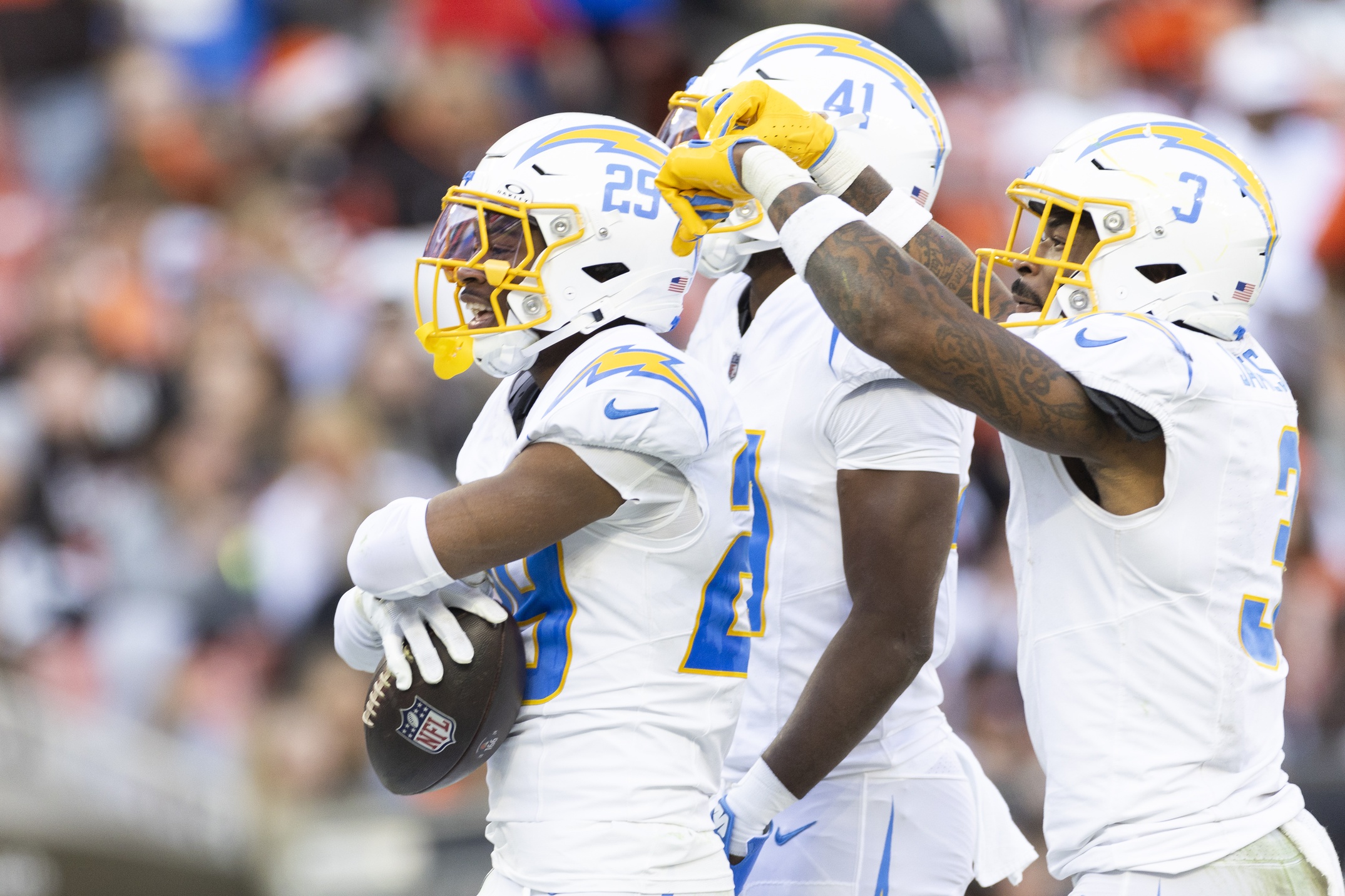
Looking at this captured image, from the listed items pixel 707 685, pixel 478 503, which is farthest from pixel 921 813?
pixel 478 503

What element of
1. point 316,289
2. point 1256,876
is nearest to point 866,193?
point 1256,876

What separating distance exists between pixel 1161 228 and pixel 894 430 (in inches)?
25.5

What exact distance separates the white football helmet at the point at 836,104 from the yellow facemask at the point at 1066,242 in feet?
1.25

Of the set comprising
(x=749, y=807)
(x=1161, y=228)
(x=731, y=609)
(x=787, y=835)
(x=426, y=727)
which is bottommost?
(x=787, y=835)

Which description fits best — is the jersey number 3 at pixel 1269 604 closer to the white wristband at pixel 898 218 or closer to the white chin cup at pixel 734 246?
the white wristband at pixel 898 218

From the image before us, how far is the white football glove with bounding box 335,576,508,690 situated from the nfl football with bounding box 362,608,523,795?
0.02 metres

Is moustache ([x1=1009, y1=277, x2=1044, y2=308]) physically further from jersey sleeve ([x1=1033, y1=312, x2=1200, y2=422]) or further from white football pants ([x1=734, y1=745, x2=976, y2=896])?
white football pants ([x1=734, y1=745, x2=976, y2=896])

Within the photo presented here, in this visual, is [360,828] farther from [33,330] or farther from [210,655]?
[33,330]

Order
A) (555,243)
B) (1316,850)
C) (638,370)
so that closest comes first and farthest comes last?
(638,370)
(1316,850)
(555,243)

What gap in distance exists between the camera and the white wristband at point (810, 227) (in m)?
3.12

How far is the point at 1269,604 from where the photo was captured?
331cm

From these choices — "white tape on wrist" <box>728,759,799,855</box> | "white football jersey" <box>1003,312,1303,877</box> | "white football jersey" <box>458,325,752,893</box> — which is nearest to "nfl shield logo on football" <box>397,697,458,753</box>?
"white football jersey" <box>458,325,752,893</box>

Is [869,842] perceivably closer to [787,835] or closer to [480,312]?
[787,835]

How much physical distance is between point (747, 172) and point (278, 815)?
3735mm
